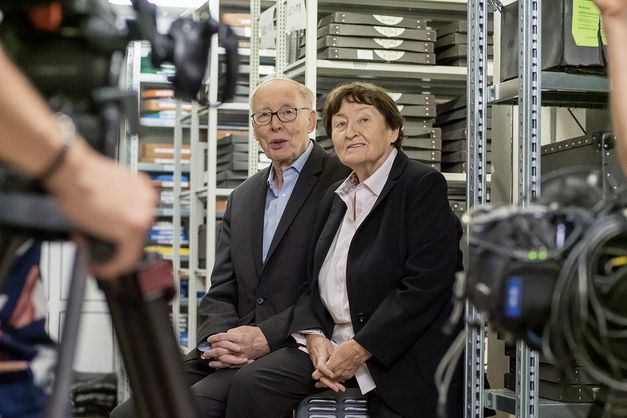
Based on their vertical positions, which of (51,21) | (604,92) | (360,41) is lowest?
(51,21)

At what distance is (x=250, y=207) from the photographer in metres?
3.37

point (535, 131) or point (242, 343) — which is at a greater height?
point (535, 131)

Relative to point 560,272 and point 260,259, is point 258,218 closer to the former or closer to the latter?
point 260,259

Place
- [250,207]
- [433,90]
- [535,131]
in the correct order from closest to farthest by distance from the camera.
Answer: [535,131]
[250,207]
[433,90]

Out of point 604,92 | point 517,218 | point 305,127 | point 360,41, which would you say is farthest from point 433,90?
point 517,218

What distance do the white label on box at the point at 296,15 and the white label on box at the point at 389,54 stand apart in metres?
0.39

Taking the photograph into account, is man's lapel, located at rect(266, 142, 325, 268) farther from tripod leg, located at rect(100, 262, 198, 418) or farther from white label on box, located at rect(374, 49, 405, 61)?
tripod leg, located at rect(100, 262, 198, 418)

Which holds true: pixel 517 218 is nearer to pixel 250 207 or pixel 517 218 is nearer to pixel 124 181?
pixel 124 181

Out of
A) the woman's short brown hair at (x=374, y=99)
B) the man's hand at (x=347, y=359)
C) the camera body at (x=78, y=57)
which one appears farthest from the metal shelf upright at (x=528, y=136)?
the camera body at (x=78, y=57)

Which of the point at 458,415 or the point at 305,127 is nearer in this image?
the point at 458,415

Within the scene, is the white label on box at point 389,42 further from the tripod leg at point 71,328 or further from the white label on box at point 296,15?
the tripod leg at point 71,328

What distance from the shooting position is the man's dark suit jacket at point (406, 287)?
109 inches

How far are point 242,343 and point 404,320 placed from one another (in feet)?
1.86

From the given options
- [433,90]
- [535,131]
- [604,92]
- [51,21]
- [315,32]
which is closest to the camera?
[51,21]
